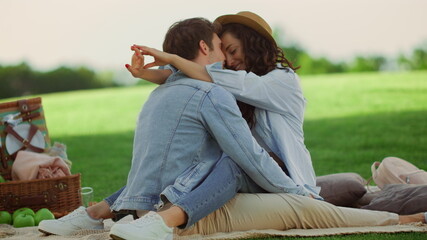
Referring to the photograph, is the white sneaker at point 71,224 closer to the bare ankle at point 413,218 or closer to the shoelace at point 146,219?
the shoelace at point 146,219

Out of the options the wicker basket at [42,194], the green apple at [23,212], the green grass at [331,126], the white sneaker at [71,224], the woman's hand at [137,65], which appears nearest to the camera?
the woman's hand at [137,65]

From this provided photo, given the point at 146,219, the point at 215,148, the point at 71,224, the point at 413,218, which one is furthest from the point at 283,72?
the point at 71,224

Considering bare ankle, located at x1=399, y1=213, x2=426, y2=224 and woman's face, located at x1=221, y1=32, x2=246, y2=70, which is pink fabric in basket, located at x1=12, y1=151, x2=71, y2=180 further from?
bare ankle, located at x1=399, y1=213, x2=426, y2=224

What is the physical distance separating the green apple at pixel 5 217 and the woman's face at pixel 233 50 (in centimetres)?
186

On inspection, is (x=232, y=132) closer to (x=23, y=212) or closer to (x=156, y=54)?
(x=156, y=54)

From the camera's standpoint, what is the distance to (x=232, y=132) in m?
3.12

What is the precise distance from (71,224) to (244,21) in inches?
57.3

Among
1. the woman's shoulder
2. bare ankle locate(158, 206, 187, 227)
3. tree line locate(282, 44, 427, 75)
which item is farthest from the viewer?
tree line locate(282, 44, 427, 75)

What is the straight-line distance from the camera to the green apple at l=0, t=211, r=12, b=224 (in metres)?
4.36

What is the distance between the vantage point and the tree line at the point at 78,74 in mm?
21880

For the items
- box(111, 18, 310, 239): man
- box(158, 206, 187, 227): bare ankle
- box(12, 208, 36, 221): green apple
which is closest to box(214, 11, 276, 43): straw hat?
box(111, 18, 310, 239): man

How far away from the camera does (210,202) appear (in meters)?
3.08

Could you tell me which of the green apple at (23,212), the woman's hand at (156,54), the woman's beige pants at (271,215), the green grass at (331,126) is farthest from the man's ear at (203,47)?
the green apple at (23,212)

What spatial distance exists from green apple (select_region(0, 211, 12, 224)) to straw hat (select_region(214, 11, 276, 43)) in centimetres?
192
